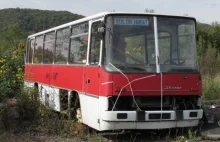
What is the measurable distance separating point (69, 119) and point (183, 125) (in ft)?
9.63

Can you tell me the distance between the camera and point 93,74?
977 cm

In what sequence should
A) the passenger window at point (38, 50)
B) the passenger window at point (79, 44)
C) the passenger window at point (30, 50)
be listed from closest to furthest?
the passenger window at point (79, 44) < the passenger window at point (38, 50) < the passenger window at point (30, 50)

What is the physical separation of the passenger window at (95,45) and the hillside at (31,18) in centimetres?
3928

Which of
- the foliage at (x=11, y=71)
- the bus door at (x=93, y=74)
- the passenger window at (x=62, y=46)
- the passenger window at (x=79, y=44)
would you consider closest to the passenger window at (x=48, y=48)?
the passenger window at (x=62, y=46)

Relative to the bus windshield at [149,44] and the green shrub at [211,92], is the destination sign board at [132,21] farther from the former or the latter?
the green shrub at [211,92]

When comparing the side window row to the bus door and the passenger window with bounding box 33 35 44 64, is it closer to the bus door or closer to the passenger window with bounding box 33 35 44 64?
the passenger window with bounding box 33 35 44 64

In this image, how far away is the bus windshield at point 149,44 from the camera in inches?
368

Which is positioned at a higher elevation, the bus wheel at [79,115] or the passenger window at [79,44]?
the passenger window at [79,44]

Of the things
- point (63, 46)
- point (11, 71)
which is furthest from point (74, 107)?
point (11, 71)

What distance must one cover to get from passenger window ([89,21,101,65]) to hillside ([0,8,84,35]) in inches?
1546

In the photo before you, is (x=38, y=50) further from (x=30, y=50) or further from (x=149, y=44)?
(x=149, y=44)

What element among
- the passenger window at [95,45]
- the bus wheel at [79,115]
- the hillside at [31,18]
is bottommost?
the bus wheel at [79,115]

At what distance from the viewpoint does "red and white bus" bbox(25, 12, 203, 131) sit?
9.15m

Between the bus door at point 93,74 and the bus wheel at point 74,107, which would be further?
the bus wheel at point 74,107
